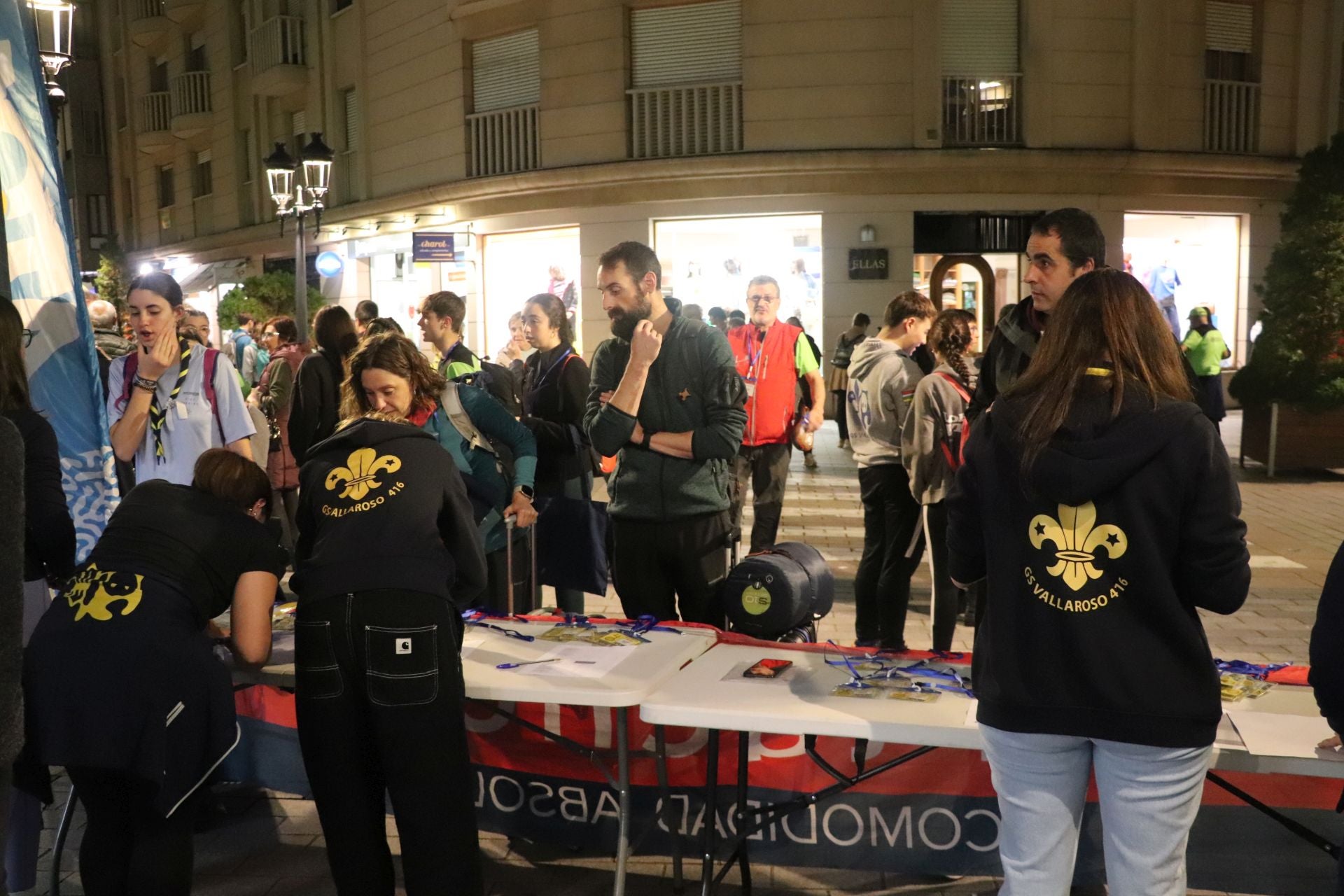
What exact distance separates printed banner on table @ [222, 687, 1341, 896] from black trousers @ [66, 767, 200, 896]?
1196 millimetres

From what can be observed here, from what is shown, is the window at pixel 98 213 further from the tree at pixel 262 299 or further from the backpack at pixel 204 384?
the backpack at pixel 204 384

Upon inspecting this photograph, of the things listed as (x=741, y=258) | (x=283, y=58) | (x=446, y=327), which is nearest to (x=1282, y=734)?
(x=446, y=327)

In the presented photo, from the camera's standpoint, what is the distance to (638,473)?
14.4ft

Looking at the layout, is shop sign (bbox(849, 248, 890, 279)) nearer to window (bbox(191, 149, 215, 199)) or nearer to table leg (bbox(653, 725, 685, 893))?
table leg (bbox(653, 725, 685, 893))

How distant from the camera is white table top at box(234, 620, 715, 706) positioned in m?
3.23

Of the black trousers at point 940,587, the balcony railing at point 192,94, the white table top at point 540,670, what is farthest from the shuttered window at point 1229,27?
the balcony railing at point 192,94

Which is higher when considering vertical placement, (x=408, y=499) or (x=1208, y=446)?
(x=1208, y=446)

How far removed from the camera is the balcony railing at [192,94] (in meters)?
29.4

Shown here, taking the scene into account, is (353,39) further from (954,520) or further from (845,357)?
(954,520)

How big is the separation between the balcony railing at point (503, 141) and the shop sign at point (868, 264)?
18.1 feet

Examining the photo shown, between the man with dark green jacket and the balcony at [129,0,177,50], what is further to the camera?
the balcony at [129,0,177,50]

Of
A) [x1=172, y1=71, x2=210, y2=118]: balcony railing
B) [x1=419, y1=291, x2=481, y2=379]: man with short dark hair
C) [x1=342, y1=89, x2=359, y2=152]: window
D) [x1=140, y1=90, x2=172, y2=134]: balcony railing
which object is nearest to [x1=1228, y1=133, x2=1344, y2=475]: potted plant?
[x1=419, y1=291, x2=481, y2=379]: man with short dark hair

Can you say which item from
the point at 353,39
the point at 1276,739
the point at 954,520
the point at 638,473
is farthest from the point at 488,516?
the point at 353,39

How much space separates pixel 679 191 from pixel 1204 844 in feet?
50.5
